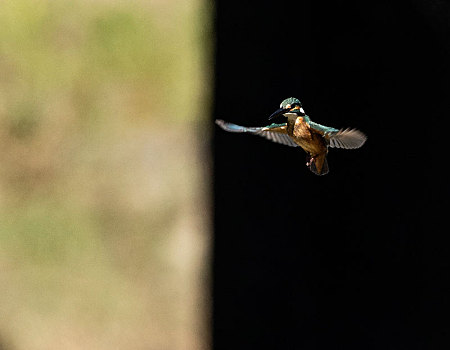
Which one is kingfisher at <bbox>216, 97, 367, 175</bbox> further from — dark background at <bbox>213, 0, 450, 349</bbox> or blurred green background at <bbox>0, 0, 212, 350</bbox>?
blurred green background at <bbox>0, 0, 212, 350</bbox>

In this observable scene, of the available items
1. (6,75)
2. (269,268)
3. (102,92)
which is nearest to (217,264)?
(269,268)

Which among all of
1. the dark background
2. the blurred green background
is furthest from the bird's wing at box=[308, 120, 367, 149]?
the blurred green background

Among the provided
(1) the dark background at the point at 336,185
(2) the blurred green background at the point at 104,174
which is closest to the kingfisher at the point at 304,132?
(1) the dark background at the point at 336,185

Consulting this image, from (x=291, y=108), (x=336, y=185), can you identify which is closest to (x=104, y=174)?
(x=336, y=185)

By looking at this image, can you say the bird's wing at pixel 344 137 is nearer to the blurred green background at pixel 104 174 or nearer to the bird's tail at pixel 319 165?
the bird's tail at pixel 319 165

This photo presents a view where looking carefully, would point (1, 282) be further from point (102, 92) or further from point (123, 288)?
point (102, 92)

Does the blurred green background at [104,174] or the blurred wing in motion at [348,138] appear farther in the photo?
the blurred green background at [104,174]
